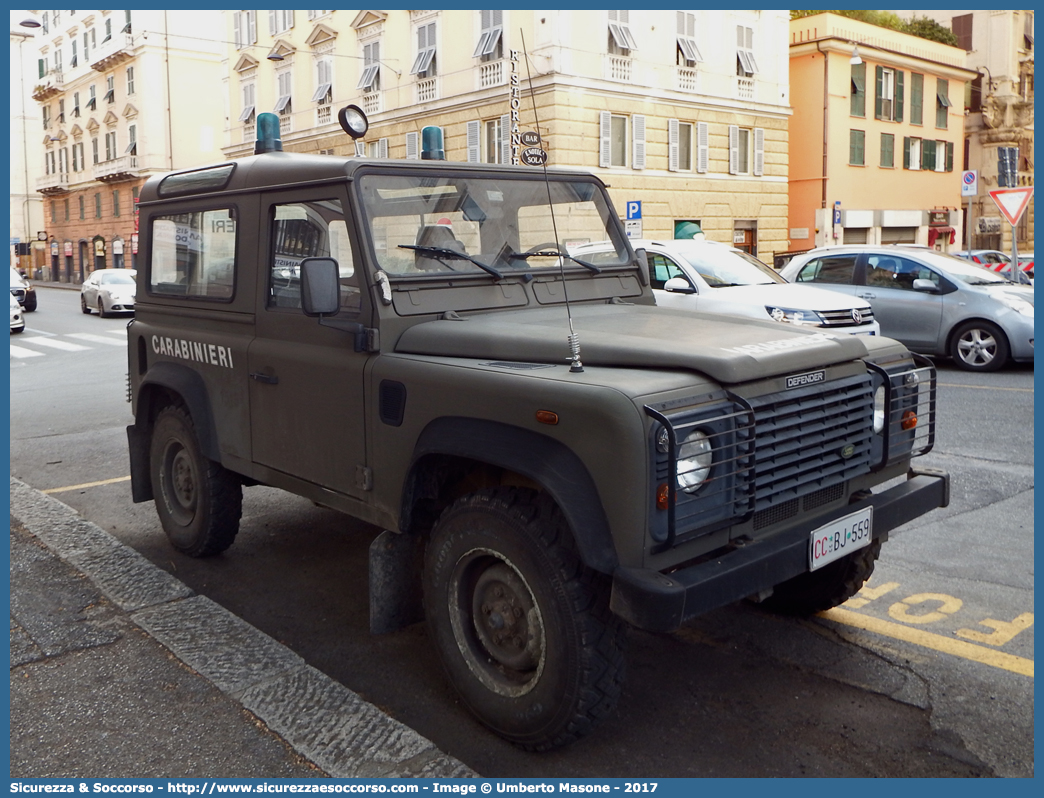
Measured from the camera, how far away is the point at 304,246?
14.9 feet

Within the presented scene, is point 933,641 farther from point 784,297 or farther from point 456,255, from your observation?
point 784,297

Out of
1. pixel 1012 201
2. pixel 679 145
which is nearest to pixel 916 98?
pixel 679 145

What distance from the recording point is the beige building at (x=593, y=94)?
95.8 feet

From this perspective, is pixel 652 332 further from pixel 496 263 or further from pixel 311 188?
pixel 311 188

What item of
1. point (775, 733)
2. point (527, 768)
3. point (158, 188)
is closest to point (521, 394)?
point (527, 768)

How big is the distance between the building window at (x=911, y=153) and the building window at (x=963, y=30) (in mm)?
10964

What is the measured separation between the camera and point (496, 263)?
14.8 ft

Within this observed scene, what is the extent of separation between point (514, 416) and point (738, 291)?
29.7ft

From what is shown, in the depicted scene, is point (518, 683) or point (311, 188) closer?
point (518, 683)

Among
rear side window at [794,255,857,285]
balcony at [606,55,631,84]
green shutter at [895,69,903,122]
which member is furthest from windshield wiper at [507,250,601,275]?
green shutter at [895,69,903,122]

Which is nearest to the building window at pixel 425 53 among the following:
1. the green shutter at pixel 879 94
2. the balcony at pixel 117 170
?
the green shutter at pixel 879 94

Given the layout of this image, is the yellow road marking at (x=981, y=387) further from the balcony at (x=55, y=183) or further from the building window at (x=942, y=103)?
the balcony at (x=55, y=183)

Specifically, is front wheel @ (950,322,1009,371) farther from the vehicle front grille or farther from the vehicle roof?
the vehicle roof

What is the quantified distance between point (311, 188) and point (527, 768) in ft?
8.26
